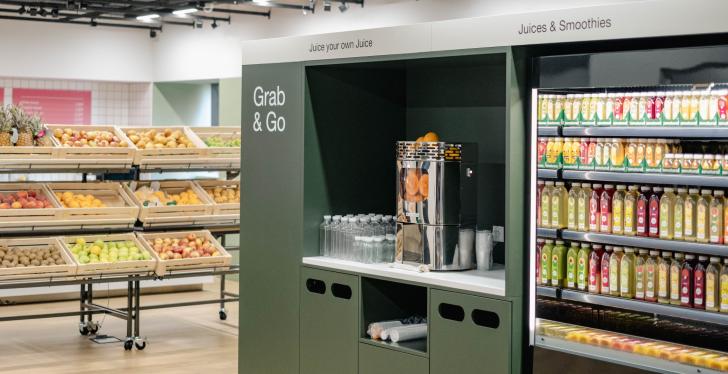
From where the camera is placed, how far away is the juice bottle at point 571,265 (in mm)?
4371

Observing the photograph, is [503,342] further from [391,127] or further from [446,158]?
[391,127]

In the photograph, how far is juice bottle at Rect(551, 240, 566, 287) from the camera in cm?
441

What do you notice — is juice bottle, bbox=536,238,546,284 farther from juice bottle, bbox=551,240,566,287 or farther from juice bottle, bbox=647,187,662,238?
juice bottle, bbox=647,187,662,238

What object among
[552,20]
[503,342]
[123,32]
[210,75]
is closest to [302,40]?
[552,20]

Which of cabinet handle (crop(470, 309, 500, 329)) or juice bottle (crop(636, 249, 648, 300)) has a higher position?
juice bottle (crop(636, 249, 648, 300))

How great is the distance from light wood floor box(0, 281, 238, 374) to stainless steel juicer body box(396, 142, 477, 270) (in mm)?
2767

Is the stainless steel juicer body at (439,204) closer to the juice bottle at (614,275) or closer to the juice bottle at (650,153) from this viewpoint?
the juice bottle at (614,275)

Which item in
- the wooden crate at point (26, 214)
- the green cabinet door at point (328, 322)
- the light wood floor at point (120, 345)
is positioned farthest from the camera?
the wooden crate at point (26, 214)

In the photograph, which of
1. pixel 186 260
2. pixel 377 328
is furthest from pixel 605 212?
pixel 186 260

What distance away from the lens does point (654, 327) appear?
4.16m

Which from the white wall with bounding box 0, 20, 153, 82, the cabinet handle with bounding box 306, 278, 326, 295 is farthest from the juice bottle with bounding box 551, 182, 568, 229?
the white wall with bounding box 0, 20, 153, 82

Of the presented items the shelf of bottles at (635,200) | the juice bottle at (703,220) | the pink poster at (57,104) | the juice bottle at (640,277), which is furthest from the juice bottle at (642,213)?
the pink poster at (57,104)

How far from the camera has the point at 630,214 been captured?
165 inches

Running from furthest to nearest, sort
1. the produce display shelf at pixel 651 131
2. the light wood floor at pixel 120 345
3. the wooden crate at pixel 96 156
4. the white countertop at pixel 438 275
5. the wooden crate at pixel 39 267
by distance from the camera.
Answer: the wooden crate at pixel 96 156 < the light wood floor at pixel 120 345 < the wooden crate at pixel 39 267 < the white countertop at pixel 438 275 < the produce display shelf at pixel 651 131
